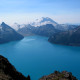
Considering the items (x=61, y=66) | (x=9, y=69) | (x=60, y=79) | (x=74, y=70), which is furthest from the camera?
(x=61, y=66)

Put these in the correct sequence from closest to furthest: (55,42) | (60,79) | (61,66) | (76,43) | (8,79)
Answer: (8,79), (60,79), (61,66), (76,43), (55,42)

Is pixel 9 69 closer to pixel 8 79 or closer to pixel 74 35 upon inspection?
pixel 8 79

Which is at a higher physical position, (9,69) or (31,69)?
(9,69)

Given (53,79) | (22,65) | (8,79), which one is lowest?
(22,65)

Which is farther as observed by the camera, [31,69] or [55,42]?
[55,42]

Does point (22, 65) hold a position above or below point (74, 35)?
below

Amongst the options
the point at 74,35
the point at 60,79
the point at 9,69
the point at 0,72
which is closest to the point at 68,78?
the point at 60,79

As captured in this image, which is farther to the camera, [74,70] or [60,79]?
[74,70]

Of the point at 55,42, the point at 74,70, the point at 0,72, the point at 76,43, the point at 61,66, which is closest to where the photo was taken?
the point at 0,72

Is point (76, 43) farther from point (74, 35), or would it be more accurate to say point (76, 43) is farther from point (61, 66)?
point (61, 66)

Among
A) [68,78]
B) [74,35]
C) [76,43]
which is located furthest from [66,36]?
[68,78]
